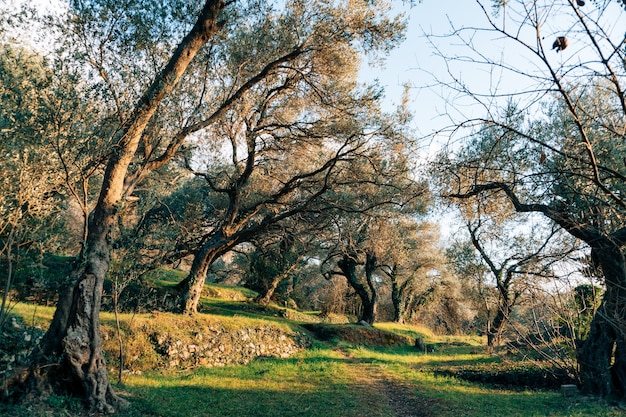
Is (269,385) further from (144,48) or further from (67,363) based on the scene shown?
(144,48)

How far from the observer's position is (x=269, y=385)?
1163 centimetres

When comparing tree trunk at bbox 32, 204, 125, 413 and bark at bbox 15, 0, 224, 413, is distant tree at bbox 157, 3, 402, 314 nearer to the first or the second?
bark at bbox 15, 0, 224, 413

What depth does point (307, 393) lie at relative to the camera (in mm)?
10891

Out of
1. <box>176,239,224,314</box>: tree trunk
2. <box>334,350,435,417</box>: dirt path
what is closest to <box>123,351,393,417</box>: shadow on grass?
<box>334,350,435,417</box>: dirt path

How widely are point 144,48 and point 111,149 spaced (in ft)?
10.4

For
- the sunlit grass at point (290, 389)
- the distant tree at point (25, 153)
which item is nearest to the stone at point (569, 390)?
the sunlit grass at point (290, 389)

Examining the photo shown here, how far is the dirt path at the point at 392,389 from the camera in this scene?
31.8 feet

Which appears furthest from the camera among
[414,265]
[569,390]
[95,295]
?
[414,265]

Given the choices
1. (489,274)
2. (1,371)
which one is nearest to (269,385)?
(1,371)

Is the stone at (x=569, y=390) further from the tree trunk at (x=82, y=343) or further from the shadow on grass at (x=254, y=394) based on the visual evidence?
the tree trunk at (x=82, y=343)

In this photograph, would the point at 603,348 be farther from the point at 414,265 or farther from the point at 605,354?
the point at 414,265

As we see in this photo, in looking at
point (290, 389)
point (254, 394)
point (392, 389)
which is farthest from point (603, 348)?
point (254, 394)

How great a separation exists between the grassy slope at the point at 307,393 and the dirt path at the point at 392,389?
28mm

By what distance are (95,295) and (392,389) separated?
Result: 28.3ft
